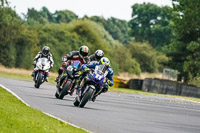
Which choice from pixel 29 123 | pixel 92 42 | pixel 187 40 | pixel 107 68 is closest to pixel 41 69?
pixel 107 68

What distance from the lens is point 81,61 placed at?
21.6m

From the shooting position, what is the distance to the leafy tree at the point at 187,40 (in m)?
54.5

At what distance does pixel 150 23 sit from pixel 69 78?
114 meters

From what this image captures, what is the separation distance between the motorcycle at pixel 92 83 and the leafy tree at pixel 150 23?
356 feet

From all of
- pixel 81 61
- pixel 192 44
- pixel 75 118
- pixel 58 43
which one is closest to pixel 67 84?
pixel 81 61

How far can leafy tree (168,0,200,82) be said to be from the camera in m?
54.5

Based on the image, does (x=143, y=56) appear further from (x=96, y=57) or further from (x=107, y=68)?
(x=107, y=68)

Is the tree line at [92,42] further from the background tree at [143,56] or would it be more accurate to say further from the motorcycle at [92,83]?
the motorcycle at [92,83]

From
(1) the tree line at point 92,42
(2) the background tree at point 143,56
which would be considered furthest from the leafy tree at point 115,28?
(1) the tree line at point 92,42

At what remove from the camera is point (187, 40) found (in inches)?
2336

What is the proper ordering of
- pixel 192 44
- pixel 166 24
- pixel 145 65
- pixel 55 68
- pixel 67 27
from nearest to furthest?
pixel 192 44 < pixel 55 68 < pixel 67 27 < pixel 145 65 < pixel 166 24

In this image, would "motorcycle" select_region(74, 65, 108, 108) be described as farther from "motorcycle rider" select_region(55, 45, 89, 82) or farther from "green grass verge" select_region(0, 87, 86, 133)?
"green grass verge" select_region(0, 87, 86, 133)

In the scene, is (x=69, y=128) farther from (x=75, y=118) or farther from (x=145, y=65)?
(x=145, y=65)

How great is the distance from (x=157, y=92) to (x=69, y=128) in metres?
36.6
